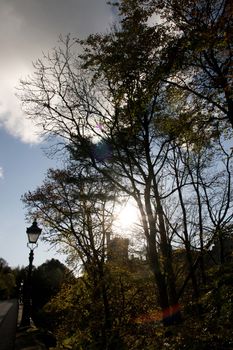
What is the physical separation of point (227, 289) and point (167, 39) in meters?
6.53

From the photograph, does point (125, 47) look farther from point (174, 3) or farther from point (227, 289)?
point (227, 289)

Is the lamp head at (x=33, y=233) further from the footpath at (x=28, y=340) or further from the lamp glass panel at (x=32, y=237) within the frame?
the footpath at (x=28, y=340)

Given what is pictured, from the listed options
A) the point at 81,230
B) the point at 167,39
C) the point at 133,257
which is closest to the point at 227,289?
the point at 167,39

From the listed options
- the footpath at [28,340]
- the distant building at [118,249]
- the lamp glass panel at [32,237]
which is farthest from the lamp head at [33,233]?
the distant building at [118,249]

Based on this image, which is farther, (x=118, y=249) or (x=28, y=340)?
(x=118, y=249)

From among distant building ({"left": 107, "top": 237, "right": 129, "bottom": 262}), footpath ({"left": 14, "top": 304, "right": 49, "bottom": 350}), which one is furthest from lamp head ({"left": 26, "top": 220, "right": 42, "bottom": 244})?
distant building ({"left": 107, "top": 237, "right": 129, "bottom": 262})

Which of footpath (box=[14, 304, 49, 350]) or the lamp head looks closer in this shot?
footpath (box=[14, 304, 49, 350])

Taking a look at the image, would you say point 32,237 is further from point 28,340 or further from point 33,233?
point 28,340

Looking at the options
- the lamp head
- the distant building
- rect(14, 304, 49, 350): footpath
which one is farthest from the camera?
the distant building

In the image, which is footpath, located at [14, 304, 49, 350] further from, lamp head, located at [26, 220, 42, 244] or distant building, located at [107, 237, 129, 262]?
distant building, located at [107, 237, 129, 262]

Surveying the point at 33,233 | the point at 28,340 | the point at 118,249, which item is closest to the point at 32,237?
the point at 33,233

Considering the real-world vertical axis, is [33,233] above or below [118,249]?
above

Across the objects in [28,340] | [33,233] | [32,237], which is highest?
[33,233]

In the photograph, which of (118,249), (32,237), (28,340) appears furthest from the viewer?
(118,249)
